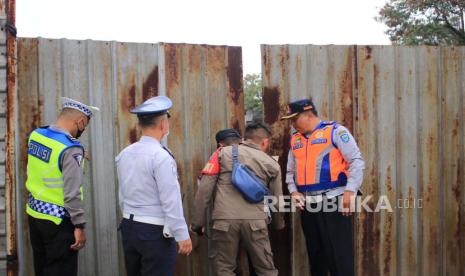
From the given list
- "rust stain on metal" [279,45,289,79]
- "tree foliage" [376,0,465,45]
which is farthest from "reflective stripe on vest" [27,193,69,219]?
Answer: "tree foliage" [376,0,465,45]

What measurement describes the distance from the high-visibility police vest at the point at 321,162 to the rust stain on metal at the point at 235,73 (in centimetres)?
79

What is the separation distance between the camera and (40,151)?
3.41 metres

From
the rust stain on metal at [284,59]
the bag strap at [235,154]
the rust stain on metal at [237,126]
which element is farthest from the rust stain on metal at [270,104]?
the bag strap at [235,154]

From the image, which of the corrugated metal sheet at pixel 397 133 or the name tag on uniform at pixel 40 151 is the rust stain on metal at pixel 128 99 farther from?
the corrugated metal sheet at pixel 397 133

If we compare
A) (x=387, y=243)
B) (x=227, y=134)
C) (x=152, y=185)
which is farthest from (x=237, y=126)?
(x=387, y=243)

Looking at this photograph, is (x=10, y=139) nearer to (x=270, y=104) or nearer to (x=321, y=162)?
(x=270, y=104)

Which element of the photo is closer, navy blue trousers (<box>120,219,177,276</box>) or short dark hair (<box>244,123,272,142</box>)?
Result: navy blue trousers (<box>120,219,177,276</box>)

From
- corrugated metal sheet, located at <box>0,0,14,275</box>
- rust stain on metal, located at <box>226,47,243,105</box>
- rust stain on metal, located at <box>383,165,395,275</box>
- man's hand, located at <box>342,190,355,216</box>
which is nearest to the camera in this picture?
corrugated metal sheet, located at <box>0,0,14,275</box>

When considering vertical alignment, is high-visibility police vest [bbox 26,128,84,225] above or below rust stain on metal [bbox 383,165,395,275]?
above

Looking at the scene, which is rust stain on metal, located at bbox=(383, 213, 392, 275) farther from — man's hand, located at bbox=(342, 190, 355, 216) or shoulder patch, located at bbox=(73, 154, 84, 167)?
shoulder patch, located at bbox=(73, 154, 84, 167)

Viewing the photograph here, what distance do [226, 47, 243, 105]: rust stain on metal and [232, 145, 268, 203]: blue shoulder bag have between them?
74 cm

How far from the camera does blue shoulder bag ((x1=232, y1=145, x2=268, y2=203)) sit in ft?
13.0

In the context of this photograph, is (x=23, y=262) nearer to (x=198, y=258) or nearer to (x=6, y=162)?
(x=6, y=162)

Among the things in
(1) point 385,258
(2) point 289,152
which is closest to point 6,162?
(2) point 289,152
